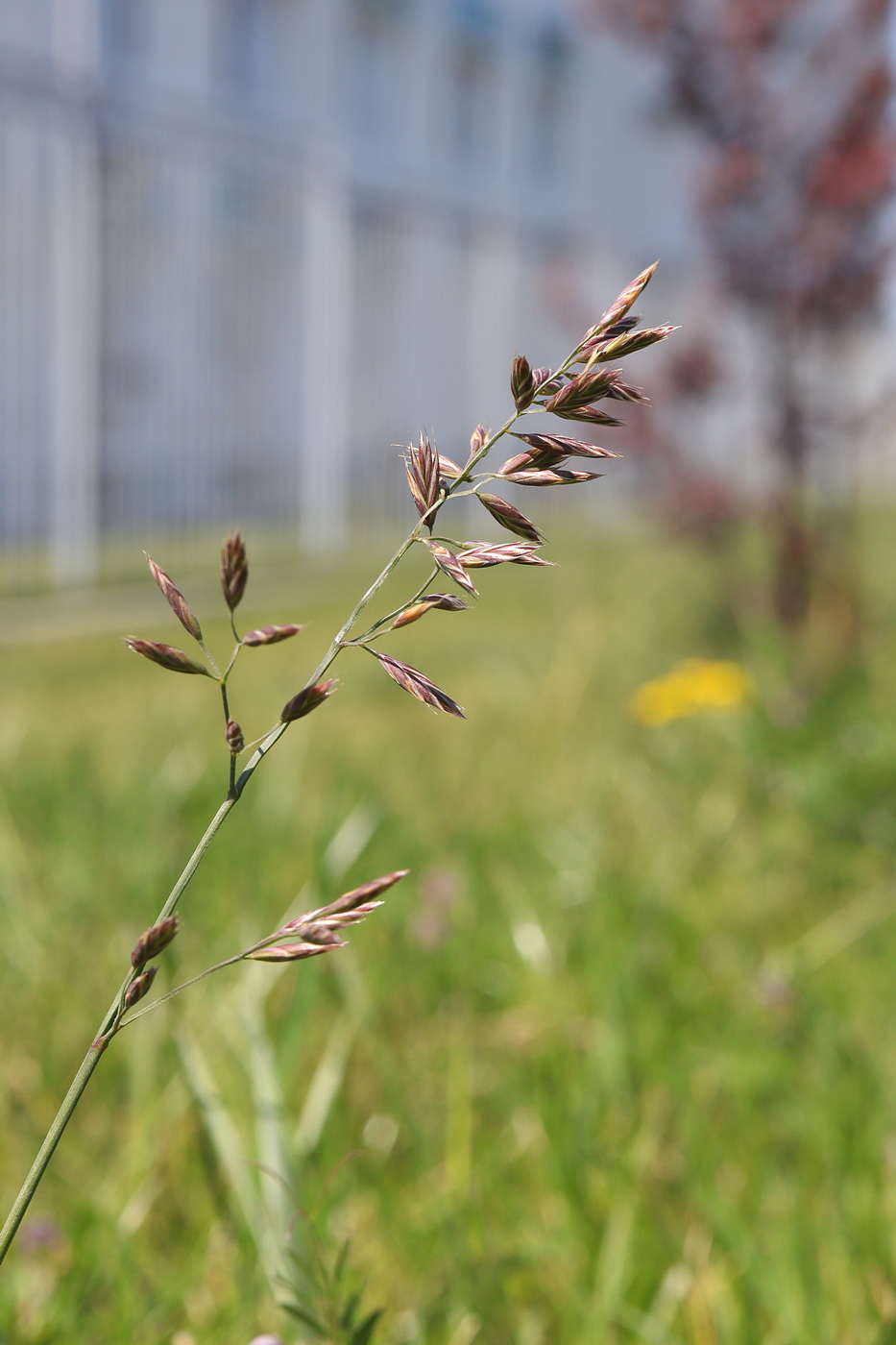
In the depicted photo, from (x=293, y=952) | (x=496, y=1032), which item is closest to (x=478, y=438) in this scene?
(x=293, y=952)

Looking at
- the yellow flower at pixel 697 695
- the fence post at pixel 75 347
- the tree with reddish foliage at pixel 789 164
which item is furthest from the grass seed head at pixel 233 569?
the fence post at pixel 75 347

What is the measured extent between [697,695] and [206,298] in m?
5.09

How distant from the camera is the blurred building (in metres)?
5.86

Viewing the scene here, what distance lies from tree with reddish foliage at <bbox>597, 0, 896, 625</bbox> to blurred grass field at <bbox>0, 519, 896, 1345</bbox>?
1.50 m

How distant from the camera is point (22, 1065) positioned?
127 centimetres

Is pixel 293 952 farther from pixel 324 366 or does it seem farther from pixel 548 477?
pixel 324 366

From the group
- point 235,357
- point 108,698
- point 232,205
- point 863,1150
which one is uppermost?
point 232,205

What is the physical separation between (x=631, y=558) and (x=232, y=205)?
3.06m

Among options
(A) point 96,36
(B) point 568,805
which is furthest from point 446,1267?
(A) point 96,36

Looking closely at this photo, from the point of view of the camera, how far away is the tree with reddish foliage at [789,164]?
3.74 metres

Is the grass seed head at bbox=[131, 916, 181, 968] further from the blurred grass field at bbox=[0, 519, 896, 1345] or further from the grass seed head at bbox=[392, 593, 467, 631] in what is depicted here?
the blurred grass field at bbox=[0, 519, 896, 1345]

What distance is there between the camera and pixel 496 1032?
4.60 feet

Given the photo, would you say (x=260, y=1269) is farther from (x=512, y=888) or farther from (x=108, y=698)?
(x=108, y=698)

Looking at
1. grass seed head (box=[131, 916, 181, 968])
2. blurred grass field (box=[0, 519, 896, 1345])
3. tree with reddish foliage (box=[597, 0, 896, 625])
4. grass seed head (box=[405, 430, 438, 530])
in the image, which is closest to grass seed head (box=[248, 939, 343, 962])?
grass seed head (box=[131, 916, 181, 968])
